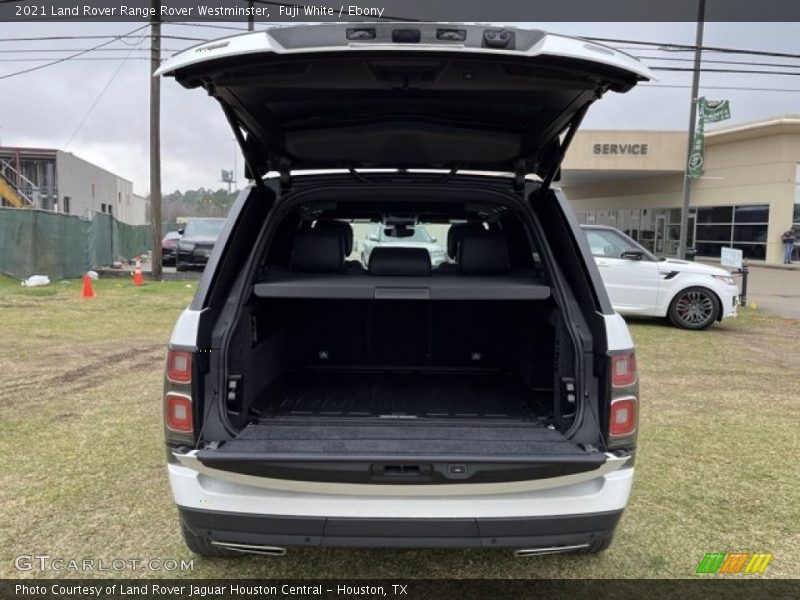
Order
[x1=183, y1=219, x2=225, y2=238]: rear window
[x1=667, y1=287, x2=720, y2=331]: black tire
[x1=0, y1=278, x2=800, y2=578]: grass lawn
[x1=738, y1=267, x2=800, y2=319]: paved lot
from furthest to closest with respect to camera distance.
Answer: [x1=183, y1=219, x2=225, y2=238]: rear window, [x1=738, y1=267, x2=800, y2=319]: paved lot, [x1=667, y1=287, x2=720, y2=331]: black tire, [x1=0, y1=278, x2=800, y2=578]: grass lawn

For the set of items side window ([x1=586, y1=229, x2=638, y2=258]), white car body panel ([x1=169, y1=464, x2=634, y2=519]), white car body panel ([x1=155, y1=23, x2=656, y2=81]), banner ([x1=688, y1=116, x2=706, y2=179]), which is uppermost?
banner ([x1=688, y1=116, x2=706, y2=179])

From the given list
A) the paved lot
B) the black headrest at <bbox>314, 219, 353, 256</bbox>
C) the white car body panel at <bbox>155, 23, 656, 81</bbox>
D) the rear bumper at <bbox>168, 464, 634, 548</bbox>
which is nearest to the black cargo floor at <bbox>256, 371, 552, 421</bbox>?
the rear bumper at <bbox>168, 464, 634, 548</bbox>

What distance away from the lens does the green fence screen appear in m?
14.6

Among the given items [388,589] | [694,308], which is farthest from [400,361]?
[694,308]

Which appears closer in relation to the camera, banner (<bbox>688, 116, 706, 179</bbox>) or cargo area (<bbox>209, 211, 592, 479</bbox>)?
cargo area (<bbox>209, 211, 592, 479</bbox>)

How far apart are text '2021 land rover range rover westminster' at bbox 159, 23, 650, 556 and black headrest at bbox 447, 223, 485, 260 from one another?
0.14 metres

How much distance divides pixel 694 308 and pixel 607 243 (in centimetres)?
165

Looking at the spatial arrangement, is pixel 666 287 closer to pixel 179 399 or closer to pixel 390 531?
pixel 390 531

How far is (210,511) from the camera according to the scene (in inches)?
92.2

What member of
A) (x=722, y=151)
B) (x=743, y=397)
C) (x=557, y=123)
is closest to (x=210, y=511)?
(x=557, y=123)

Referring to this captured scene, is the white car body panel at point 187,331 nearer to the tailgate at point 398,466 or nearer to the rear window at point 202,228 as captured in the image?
the tailgate at point 398,466

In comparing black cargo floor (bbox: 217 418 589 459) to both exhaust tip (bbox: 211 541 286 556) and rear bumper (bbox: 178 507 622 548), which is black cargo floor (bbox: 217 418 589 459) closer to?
rear bumper (bbox: 178 507 622 548)

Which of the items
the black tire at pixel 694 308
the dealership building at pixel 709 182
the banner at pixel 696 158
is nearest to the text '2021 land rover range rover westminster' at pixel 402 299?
the black tire at pixel 694 308

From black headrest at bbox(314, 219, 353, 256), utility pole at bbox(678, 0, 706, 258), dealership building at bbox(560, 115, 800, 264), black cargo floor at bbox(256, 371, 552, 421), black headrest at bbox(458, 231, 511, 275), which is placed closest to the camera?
black cargo floor at bbox(256, 371, 552, 421)
